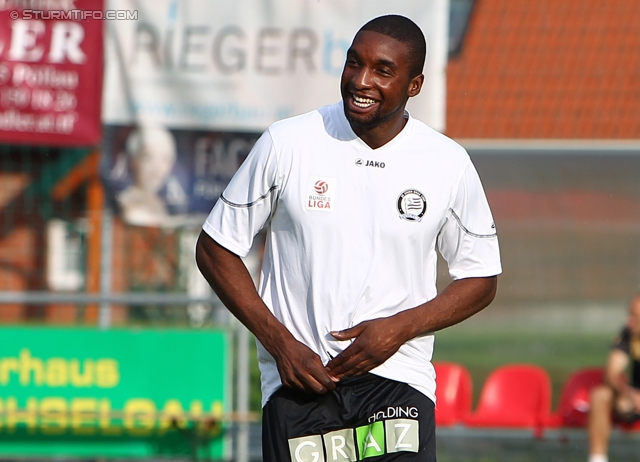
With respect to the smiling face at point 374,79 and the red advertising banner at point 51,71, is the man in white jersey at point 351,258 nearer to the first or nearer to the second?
the smiling face at point 374,79

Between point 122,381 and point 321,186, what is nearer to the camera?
point 321,186

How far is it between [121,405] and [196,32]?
7.27ft

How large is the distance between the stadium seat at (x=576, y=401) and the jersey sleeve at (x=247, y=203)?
411cm

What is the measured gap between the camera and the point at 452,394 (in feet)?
21.8

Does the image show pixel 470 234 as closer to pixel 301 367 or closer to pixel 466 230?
pixel 466 230

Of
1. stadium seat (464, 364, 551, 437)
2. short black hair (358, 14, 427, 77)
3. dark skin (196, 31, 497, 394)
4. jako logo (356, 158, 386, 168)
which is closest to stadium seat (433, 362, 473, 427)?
stadium seat (464, 364, 551, 437)

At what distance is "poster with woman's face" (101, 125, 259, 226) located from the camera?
589 cm

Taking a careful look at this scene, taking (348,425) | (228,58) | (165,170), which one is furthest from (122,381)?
(348,425)

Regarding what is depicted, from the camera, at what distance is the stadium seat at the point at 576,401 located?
21.0ft

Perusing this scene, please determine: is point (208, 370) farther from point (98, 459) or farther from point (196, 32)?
point (196, 32)

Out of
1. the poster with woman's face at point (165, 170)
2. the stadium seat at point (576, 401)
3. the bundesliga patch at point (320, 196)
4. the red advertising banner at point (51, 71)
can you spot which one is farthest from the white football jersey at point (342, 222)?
the stadium seat at point (576, 401)

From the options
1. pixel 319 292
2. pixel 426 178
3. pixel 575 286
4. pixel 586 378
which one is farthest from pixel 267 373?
pixel 575 286

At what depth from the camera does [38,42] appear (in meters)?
5.77

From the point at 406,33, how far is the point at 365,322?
0.82m
